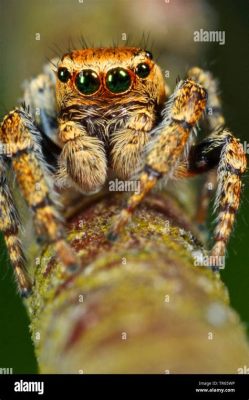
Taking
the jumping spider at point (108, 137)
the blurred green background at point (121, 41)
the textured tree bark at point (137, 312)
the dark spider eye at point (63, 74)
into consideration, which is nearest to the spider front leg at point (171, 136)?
the jumping spider at point (108, 137)

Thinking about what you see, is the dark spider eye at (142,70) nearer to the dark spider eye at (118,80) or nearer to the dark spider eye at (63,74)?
the dark spider eye at (118,80)

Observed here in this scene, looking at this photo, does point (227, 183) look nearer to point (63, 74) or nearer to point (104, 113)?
point (104, 113)

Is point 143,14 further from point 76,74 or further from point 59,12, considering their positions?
point 76,74

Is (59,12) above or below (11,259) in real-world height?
above

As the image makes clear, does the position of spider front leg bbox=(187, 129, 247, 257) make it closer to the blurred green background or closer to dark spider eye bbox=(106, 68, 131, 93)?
dark spider eye bbox=(106, 68, 131, 93)

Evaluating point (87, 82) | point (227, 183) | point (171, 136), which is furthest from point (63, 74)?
point (227, 183)

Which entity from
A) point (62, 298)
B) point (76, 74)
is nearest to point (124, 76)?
point (76, 74)
